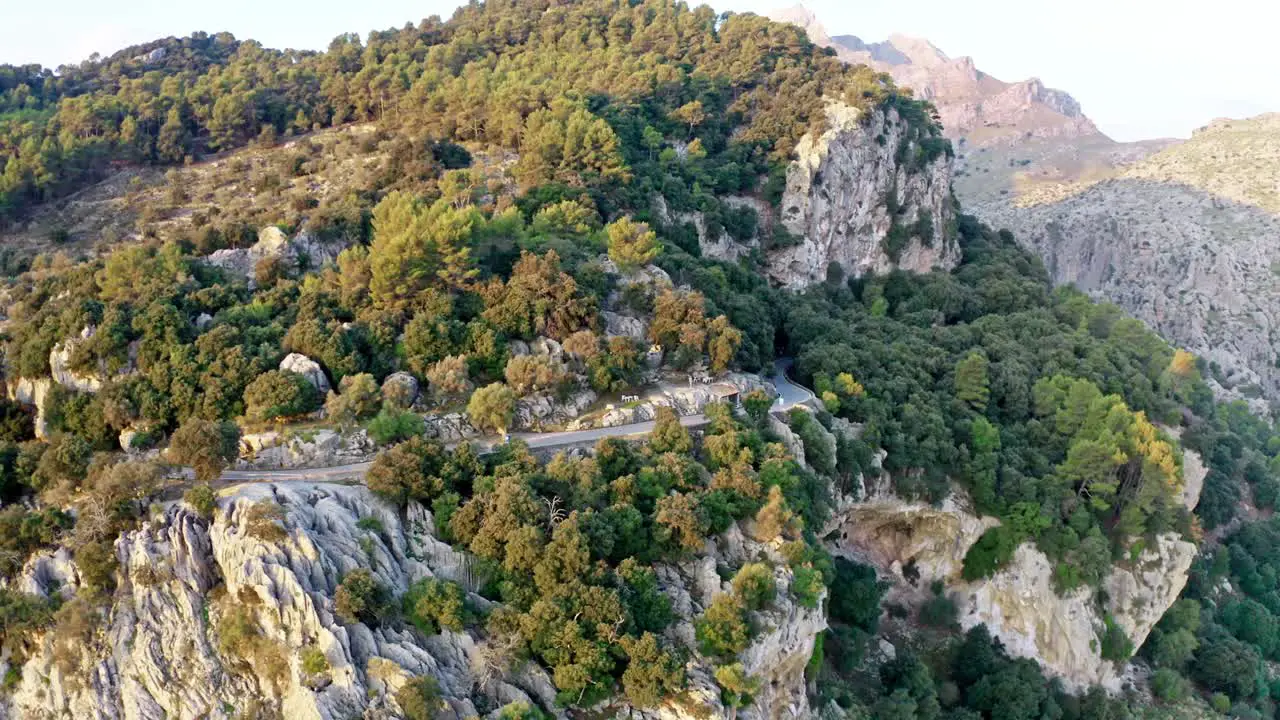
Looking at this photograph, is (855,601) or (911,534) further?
(911,534)

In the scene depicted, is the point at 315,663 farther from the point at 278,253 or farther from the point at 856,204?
the point at 856,204

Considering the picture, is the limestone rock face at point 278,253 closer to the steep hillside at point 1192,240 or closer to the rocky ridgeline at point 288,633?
the rocky ridgeline at point 288,633

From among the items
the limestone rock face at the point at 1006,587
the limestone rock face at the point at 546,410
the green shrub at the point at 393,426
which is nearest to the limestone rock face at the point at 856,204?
the limestone rock face at the point at 1006,587

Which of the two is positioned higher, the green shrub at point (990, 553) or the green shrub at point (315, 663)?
the green shrub at point (315, 663)

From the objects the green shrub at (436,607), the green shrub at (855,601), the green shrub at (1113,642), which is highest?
the green shrub at (436,607)

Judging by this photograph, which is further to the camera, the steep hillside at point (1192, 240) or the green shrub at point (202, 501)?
the steep hillside at point (1192, 240)

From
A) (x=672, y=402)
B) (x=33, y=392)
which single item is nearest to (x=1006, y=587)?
(x=672, y=402)
